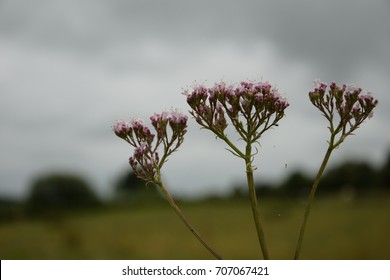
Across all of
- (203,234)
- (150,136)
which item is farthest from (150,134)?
(203,234)

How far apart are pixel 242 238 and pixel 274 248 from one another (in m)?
8.07

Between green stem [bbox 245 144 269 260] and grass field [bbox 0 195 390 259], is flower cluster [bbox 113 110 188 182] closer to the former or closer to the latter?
green stem [bbox 245 144 269 260]

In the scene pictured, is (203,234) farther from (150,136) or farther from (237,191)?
(150,136)

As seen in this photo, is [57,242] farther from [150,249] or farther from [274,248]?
[274,248]

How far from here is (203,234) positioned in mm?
92062

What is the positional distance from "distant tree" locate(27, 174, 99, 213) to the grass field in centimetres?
269

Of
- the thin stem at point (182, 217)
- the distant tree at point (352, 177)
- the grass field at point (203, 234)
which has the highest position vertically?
the distant tree at point (352, 177)

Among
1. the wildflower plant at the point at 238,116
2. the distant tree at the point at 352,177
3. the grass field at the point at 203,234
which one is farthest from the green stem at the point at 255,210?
the distant tree at the point at 352,177

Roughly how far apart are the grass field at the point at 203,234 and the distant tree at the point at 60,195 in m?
2.69

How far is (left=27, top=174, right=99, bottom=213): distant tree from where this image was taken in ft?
336

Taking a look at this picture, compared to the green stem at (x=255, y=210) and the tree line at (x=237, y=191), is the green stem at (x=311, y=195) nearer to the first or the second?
the green stem at (x=255, y=210)

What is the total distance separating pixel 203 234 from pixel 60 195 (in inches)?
1289

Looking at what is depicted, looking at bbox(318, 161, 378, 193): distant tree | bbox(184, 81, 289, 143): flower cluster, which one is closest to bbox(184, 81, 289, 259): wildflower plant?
bbox(184, 81, 289, 143): flower cluster

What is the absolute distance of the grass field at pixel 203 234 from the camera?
86.8m
